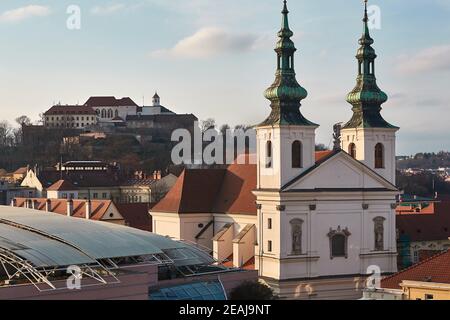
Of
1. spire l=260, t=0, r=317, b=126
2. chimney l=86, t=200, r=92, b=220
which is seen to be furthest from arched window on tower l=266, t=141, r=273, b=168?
chimney l=86, t=200, r=92, b=220

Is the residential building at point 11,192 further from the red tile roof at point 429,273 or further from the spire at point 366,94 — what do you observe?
the red tile roof at point 429,273

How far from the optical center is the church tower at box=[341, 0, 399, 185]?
42594 mm

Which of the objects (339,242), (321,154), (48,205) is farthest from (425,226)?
(48,205)

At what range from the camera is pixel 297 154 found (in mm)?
40281

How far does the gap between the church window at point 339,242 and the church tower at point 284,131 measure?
132 inches

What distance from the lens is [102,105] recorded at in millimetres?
150875

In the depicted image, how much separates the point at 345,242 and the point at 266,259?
146 inches

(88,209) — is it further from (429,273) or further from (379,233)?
(429,273)

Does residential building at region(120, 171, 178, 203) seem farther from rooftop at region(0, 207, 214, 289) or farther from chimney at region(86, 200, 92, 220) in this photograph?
rooftop at region(0, 207, 214, 289)

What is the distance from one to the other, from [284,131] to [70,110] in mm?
107397

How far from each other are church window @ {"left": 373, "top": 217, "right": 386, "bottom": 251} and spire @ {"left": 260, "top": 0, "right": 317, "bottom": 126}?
567 cm
